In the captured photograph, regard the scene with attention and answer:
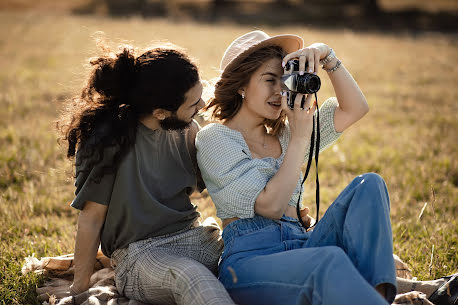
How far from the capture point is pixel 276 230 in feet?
9.66

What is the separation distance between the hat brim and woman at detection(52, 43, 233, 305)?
337 mm

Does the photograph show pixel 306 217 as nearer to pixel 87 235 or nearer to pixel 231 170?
pixel 231 170

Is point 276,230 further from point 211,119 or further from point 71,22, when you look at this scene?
point 71,22

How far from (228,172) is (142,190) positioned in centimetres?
52

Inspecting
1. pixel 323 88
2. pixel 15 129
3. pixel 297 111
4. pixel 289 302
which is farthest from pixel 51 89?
pixel 289 302

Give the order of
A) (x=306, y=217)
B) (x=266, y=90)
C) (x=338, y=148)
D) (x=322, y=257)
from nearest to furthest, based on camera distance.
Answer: (x=322, y=257) → (x=266, y=90) → (x=306, y=217) → (x=338, y=148)

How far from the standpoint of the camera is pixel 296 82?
2.86 meters

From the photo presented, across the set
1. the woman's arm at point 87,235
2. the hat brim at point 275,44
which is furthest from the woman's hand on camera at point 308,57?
the woman's arm at point 87,235

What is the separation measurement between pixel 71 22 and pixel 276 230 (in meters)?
17.5

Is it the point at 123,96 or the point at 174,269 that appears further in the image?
the point at 123,96

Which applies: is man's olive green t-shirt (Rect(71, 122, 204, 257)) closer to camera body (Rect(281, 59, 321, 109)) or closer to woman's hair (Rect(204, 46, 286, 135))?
woman's hair (Rect(204, 46, 286, 135))

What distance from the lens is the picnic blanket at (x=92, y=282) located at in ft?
9.43

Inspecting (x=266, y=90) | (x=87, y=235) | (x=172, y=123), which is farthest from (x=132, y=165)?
(x=266, y=90)

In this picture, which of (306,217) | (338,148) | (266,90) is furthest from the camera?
(338,148)
